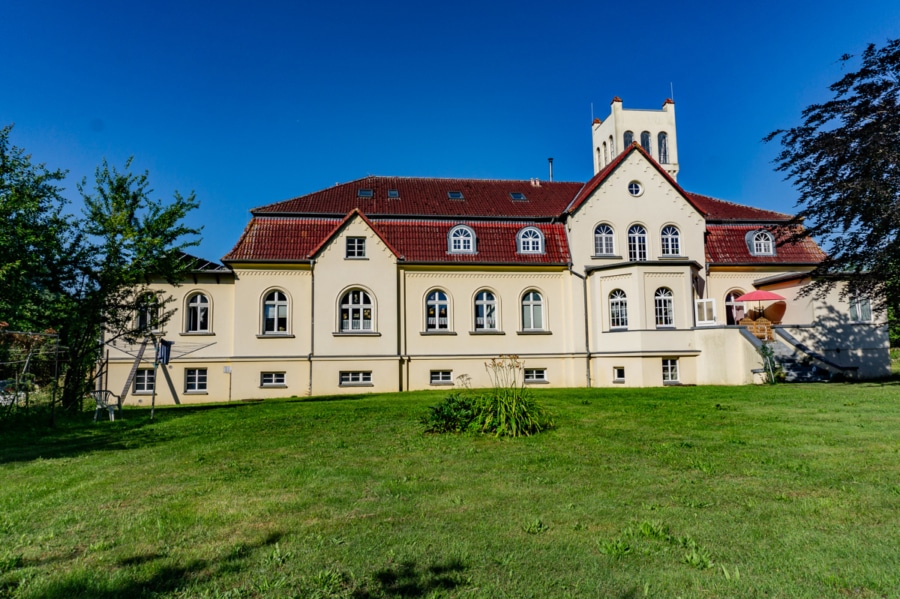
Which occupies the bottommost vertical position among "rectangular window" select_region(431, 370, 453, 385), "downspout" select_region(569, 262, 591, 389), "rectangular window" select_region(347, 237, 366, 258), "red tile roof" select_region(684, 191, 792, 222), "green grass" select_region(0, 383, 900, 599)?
"green grass" select_region(0, 383, 900, 599)

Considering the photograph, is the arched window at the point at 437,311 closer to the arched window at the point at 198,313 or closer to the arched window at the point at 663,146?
the arched window at the point at 198,313

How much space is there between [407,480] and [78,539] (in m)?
3.35

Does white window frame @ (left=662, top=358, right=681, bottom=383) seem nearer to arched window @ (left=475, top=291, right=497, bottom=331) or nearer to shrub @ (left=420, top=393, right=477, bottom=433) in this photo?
arched window @ (left=475, top=291, right=497, bottom=331)

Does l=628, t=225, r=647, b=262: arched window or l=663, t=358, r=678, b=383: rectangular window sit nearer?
l=663, t=358, r=678, b=383: rectangular window

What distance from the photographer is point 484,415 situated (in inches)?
406

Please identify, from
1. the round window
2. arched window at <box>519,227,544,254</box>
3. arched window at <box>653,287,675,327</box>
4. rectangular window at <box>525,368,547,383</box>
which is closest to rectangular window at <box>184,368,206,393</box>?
rectangular window at <box>525,368,547,383</box>

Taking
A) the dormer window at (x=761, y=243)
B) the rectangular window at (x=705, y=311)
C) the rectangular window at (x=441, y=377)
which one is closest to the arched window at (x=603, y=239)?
the rectangular window at (x=705, y=311)

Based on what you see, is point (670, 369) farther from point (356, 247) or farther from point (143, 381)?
point (143, 381)

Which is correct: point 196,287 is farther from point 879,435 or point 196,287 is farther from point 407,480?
point 879,435

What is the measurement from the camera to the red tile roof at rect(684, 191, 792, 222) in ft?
92.3

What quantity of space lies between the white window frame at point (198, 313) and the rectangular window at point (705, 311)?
2146cm

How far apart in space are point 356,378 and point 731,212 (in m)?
20.8

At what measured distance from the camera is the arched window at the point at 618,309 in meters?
24.9

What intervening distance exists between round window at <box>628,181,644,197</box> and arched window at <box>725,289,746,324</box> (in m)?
6.54
